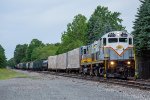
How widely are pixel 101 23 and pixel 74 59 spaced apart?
32.5m

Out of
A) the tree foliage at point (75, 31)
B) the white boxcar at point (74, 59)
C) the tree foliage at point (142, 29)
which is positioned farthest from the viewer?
the tree foliage at point (75, 31)

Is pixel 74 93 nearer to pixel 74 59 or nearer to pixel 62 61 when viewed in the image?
pixel 74 59

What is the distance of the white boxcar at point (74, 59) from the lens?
51406 mm

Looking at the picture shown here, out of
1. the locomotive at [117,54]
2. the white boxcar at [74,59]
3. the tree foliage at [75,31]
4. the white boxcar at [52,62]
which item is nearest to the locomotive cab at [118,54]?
the locomotive at [117,54]

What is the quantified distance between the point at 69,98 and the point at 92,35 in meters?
67.6

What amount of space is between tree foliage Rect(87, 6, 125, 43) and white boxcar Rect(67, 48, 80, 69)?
20.4m

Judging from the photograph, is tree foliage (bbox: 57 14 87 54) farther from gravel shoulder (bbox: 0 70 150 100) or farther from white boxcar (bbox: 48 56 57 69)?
gravel shoulder (bbox: 0 70 150 100)

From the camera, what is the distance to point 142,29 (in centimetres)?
3838

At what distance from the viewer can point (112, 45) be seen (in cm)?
3528

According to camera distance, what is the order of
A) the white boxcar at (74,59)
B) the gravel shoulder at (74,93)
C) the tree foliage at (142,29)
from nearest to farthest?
the gravel shoulder at (74,93) → the tree foliage at (142,29) → the white boxcar at (74,59)

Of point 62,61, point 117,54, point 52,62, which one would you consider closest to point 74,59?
point 62,61

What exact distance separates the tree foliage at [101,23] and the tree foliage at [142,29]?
38.2 metres

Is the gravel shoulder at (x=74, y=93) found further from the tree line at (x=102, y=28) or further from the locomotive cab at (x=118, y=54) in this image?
the tree line at (x=102, y=28)

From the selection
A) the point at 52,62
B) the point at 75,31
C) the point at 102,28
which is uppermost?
the point at 75,31
